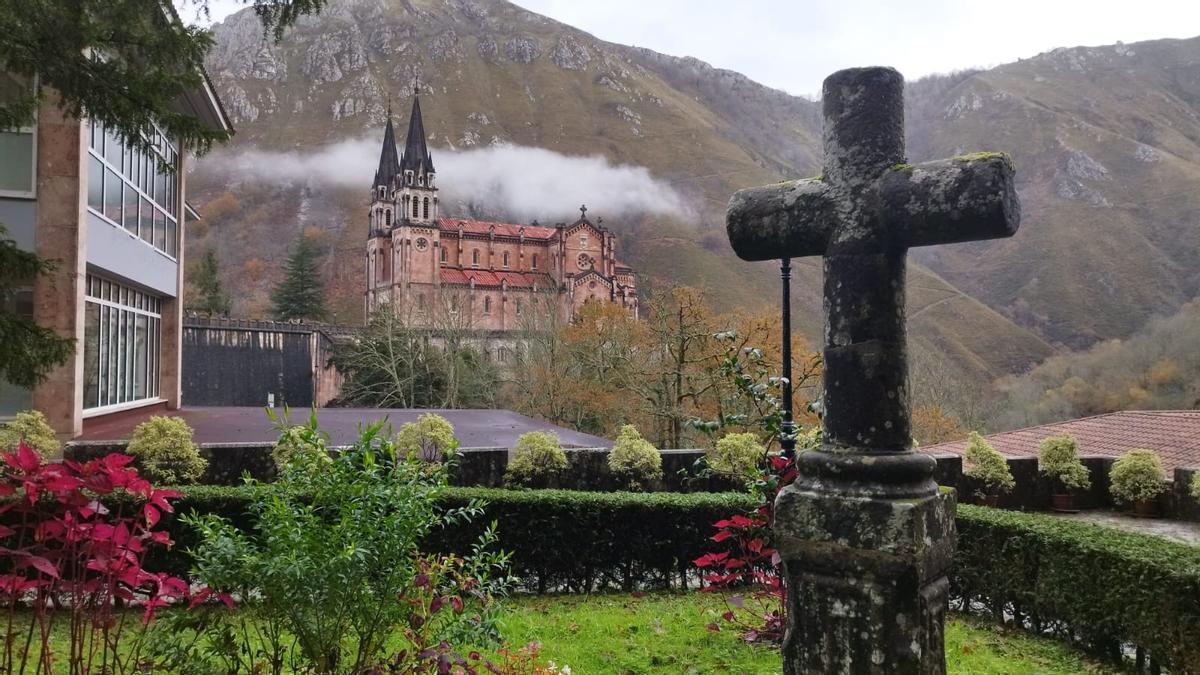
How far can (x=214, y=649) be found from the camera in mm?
3432

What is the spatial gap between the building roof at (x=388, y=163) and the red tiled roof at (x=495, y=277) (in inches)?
502

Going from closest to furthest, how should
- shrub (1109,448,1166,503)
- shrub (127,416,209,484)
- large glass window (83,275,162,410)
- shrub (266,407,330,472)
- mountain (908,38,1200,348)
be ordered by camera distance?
shrub (266,407,330,472), shrub (127,416,209,484), shrub (1109,448,1166,503), large glass window (83,275,162,410), mountain (908,38,1200,348)

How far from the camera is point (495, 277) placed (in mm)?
86375

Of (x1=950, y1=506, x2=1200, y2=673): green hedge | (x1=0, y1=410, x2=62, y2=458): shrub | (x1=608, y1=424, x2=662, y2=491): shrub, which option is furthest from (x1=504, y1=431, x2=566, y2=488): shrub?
(x1=0, y1=410, x2=62, y2=458): shrub

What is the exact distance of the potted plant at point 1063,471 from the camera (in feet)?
38.6

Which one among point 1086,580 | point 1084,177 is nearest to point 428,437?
point 1086,580

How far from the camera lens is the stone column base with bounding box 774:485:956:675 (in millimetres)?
2520

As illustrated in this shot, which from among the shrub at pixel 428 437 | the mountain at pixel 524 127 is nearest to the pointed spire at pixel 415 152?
the mountain at pixel 524 127

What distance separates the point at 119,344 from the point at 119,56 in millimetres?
12961

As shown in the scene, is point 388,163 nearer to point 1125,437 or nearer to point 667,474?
point 1125,437

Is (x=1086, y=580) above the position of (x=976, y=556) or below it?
above

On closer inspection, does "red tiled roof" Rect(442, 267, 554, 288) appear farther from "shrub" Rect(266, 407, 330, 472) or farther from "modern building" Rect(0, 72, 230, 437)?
"shrub" Rect(266, 407, 330, 472)

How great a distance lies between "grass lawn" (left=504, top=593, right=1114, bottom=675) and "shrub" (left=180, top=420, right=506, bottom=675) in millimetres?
1818

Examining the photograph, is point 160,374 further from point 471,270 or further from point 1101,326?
point 1101,326
